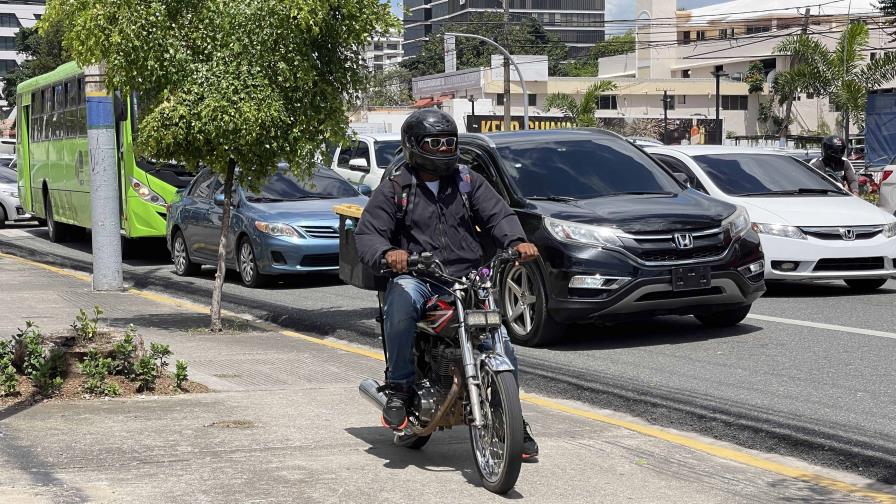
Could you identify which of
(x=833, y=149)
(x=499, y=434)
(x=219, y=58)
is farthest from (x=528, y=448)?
(x=833, y=149)

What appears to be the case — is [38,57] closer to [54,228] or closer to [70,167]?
[54,228]

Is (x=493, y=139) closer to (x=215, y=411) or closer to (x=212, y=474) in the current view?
(x=215, y=411)

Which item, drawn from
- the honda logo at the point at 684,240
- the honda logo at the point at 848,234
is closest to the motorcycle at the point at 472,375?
the honda logo at the point at 684,240

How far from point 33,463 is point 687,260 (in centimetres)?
570

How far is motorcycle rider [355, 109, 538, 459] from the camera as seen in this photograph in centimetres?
593

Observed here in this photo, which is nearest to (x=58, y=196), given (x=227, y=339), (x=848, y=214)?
(x=227, y=339)

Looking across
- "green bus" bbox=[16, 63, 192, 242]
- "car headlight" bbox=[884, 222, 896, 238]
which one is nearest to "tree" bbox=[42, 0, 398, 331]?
"car headlight" bbox=[884, 222, 896, 238]

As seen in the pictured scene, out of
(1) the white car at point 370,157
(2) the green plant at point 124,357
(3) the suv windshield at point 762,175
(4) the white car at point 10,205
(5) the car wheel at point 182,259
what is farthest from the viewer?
(4) the white car at point 10,205

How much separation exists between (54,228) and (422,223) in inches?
802

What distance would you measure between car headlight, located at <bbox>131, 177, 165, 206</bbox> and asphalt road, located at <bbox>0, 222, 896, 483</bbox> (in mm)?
6039

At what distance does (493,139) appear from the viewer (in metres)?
11.5

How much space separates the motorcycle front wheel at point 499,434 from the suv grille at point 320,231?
33.7 ft

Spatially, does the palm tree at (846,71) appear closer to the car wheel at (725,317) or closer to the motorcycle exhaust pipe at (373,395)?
the car wheel at (725,317)

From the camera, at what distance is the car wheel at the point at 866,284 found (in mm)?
13477
